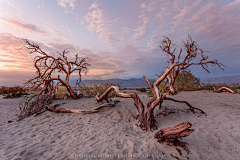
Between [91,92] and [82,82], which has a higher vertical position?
[82,82]

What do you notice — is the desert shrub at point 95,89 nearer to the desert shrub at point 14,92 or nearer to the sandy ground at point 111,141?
the desert shrub at point 14,92

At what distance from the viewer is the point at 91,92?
1416 cm

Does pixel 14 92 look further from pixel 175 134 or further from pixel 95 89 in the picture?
pixel 175 134

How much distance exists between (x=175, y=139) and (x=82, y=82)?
37.9 ft

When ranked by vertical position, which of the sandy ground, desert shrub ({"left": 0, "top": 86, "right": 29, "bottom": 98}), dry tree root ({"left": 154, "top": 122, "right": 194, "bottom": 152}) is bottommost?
the sandy ground

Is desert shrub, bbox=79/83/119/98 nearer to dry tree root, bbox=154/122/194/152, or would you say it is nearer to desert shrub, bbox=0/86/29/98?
desert shrub, bbox=0/86/29/98

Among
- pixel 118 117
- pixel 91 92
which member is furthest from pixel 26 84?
pixel 118 117

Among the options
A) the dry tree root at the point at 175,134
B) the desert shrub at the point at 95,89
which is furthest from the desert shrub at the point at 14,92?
the dry tree root at the point at 175,134

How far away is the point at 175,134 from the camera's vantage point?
303 centimetres

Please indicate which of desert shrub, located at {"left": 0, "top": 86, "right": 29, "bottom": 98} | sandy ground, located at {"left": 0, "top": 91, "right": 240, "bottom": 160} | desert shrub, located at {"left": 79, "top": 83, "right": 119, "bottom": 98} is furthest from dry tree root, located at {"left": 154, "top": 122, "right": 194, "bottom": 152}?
desert shrub, located at {"left": 0, "top": 86, "right": 29, "bottom": 98}

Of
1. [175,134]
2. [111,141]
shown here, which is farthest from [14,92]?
[175,134]

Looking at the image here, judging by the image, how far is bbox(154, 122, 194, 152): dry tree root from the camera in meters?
2.90

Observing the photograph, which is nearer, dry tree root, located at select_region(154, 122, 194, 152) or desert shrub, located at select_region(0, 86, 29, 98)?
dry tree root, located at select_region(154, 122, 194, 152)

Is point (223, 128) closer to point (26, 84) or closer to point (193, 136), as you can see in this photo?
point (193, 136)
